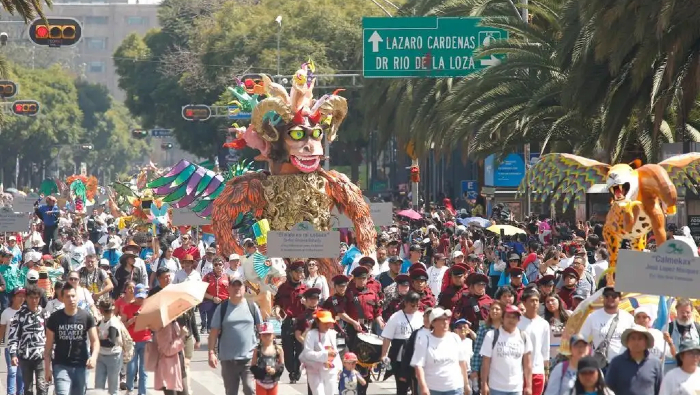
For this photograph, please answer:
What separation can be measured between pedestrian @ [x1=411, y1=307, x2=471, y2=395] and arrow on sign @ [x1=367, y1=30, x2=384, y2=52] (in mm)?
20960

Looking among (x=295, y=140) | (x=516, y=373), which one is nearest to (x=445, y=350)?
(x=516, y=373)

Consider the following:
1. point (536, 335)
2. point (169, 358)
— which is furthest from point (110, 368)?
point (536, 335)

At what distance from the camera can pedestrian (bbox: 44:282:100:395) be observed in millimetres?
15188

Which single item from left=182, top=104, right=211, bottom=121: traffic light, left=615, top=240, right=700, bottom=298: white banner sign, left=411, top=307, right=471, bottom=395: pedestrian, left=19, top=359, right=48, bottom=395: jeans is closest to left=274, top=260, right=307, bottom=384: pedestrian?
left=19, top=359, right=48, bottom=395: jeans

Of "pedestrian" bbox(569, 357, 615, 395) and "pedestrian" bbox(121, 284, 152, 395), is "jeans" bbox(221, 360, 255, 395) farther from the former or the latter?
"pedestrian" bbox(569, 357, 615, 395)

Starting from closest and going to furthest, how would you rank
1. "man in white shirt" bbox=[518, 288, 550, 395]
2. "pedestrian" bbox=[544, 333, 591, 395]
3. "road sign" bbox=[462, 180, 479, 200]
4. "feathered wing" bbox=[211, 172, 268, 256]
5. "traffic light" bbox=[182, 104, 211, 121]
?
"pedestrian" bbox=[544, 333, 591, 395] < "man in white shirt" bbox=[518, 288, 550, 395] < "feathered wing" bbox=[211, 172, 268, 256] < "road sign" bbox=[462, 180, 479, 200] < "traffic light" bbox=[182, 104, 211, 121]

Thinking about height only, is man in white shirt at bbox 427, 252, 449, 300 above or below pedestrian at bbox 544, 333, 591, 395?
above

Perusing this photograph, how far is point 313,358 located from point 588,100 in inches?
503

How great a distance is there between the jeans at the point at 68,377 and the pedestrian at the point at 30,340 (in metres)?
1.06

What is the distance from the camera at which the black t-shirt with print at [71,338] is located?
49.8ft

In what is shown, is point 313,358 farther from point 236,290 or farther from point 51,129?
point 51,129

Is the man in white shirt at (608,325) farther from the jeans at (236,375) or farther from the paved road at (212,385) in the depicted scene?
the paved road at (212,385)

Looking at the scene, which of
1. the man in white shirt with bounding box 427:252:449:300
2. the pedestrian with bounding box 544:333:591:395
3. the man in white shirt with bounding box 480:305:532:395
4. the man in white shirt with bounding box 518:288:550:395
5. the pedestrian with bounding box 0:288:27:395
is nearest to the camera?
the pedestrian with bounding box 544:333:591:395

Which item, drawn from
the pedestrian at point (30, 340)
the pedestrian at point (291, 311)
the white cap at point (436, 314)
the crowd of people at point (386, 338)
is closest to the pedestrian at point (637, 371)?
the crowd of people at point (386, 338)
